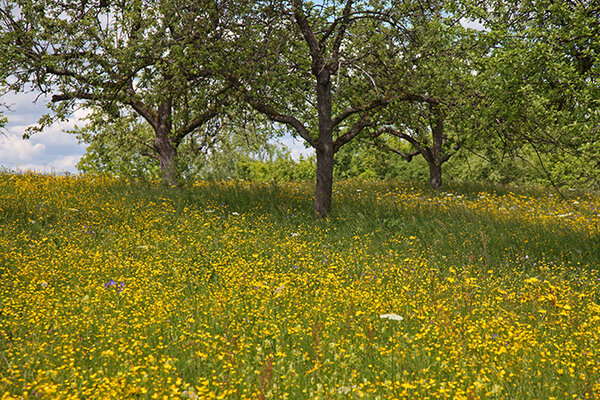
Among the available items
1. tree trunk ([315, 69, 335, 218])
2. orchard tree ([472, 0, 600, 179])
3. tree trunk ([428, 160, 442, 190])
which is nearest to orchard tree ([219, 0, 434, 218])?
tree trunk ([315, 69, 335, 218])

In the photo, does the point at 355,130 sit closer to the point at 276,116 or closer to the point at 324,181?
the point at 324,181

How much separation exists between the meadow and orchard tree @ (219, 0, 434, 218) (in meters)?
2.33

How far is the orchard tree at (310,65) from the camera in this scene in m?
9.61

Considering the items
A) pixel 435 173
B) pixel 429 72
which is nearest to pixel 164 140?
pixel 429 72

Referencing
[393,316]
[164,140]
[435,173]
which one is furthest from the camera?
[435,173]

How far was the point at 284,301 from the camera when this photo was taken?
17.1 feet

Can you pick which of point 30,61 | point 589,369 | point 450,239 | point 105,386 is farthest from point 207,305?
point 30,61

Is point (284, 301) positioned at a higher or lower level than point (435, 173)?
lower

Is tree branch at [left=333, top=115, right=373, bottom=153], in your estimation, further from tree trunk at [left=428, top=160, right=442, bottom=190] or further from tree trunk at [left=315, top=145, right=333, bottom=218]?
tree trunk at [left=428, top=160, right=442, bottom=190]

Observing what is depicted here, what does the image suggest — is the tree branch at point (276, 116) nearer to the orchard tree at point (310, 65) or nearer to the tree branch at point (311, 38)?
the orchard tree at point (310, 65)

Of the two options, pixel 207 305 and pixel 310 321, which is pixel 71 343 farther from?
pixel 310 321

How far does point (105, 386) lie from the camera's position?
322 cm

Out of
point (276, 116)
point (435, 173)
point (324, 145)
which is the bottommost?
point (435, 173)

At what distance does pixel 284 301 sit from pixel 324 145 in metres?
6.01
